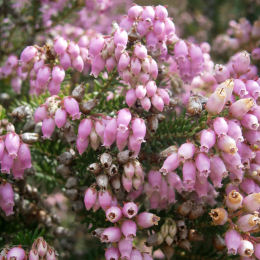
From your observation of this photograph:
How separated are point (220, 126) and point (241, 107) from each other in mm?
119

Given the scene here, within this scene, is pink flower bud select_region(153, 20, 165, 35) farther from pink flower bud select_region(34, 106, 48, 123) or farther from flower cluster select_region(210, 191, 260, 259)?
flower cluster select_region(210, 191, 260, 259)

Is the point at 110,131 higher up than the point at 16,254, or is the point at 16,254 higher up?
the point at 110,131

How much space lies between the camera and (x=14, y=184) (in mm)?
1607

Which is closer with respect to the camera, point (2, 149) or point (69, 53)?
point (2, 149)

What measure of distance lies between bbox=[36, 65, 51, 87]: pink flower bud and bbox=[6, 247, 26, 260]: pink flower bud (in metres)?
0.64

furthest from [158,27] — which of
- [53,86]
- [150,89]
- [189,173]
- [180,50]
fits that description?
[189,173]

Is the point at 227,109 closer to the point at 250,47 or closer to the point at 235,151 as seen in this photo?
the point at 235,151

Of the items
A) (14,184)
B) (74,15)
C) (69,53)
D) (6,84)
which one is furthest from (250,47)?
(14,184)

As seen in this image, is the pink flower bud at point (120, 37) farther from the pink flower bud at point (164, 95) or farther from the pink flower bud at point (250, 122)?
the pink flower bud at point (250, 122)

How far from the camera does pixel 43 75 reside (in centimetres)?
156

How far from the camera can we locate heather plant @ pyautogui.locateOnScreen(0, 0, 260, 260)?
53.2 inches

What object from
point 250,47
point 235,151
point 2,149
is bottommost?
point 250,47

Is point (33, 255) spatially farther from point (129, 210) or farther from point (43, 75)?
point (43, 75)

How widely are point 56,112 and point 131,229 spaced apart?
0.50 metres
